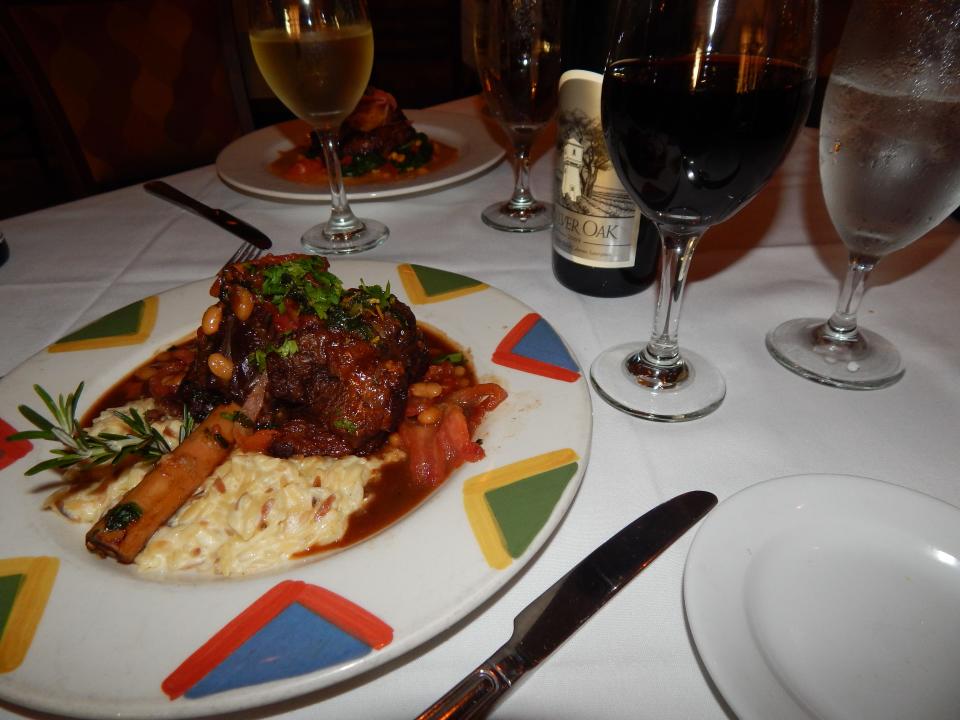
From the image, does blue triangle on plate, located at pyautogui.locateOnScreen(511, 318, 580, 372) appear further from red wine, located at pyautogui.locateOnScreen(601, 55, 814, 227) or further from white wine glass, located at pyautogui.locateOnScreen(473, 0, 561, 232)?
white wine glass, located at pyautogui.locateOnScreen(473, 0, 561, 232)

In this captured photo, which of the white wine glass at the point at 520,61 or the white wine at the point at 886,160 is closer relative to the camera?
the white wine at the point at 886,160

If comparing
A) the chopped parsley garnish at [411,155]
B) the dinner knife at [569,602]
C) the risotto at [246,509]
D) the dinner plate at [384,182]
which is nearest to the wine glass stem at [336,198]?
the dinner plate at [384,182]

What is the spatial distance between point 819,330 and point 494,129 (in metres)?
2.47

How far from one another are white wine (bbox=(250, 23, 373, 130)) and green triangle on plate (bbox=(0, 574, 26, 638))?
6.64ft

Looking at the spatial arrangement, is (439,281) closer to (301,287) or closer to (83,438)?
(301,287)

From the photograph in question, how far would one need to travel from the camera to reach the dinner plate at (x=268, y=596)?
0.93 metres

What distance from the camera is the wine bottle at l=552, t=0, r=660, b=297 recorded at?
189 centimetres

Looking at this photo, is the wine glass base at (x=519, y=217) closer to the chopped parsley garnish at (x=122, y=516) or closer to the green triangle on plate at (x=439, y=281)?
the green triangle on plate at (x=439, y=281)

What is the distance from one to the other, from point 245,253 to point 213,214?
1.24 feet

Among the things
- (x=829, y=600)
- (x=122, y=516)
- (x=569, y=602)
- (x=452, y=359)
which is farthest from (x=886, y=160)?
(x=122, y=516)

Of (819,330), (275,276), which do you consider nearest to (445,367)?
(275,276)

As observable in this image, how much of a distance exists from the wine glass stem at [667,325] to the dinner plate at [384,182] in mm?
1482

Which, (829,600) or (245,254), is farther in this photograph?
(245,254)

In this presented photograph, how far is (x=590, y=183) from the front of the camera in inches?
77.0
